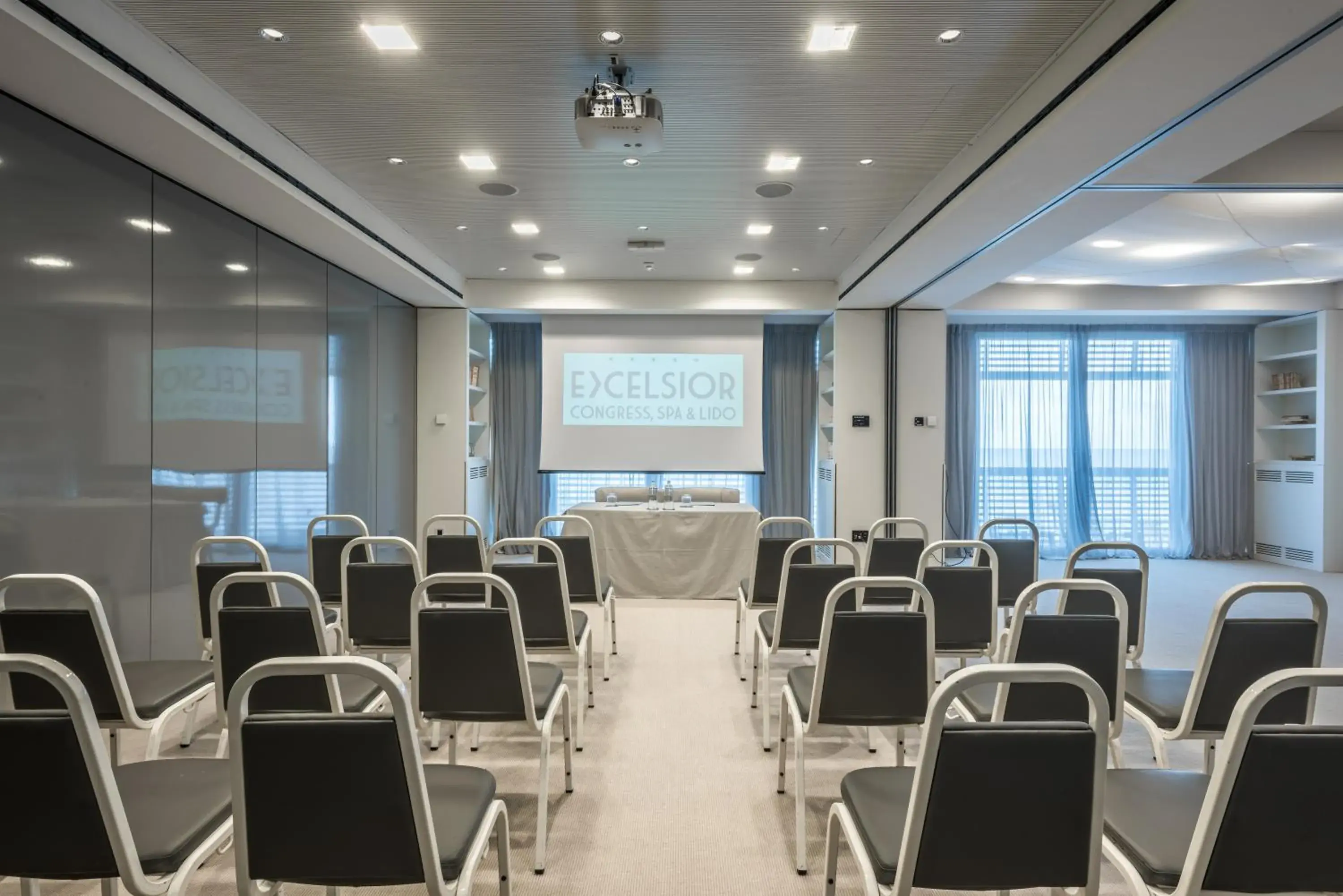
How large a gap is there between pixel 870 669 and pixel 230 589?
234cm

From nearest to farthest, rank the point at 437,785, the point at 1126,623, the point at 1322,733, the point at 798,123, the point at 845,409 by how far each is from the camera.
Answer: the point at 1322,733
the point at 437,785
the point at 1126,623
the point at 798,123
the point at 845,409

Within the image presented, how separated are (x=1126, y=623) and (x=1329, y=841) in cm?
79

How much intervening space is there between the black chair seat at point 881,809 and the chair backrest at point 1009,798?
7 centimetres

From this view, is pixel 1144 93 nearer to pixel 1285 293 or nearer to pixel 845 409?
pixel 845 409

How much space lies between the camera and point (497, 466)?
966 centimetres

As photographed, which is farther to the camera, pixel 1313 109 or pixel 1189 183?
pixel 1189 183

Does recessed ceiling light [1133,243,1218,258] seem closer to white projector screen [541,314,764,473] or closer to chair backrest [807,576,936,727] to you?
white projector screen [541,314,764,473]

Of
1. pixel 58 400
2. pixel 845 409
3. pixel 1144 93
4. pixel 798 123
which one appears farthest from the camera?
pixel 845 409

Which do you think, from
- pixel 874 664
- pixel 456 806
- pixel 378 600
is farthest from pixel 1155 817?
pixel 378 600

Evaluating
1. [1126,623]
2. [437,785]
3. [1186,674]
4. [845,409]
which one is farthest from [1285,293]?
[437,785]

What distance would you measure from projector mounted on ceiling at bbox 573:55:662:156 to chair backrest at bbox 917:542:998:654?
7.03 feet

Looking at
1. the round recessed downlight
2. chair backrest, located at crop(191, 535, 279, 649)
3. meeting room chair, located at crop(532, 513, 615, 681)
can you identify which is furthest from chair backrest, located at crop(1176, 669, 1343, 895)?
the round recessed downlight

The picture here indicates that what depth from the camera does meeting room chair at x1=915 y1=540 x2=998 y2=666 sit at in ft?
10.2

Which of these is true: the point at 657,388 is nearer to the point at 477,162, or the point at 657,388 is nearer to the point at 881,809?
the point at 477,162
